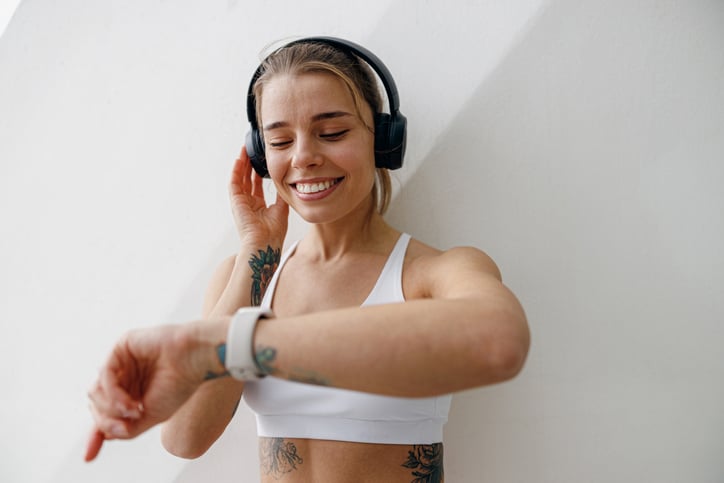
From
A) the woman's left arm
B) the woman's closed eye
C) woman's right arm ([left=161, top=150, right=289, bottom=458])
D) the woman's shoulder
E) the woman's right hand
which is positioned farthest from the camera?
the woman's right hand

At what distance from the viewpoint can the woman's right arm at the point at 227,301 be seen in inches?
49.4

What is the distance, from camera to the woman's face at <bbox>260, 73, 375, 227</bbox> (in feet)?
3.63

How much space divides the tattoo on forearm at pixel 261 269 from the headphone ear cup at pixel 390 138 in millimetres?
353

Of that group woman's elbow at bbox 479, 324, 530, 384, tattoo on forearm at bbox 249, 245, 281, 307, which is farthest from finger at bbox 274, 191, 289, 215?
woman's elbow at bbox 479, 324, 530, 384

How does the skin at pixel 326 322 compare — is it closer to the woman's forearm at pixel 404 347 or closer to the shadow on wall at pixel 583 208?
the woman's forearm at pixel 404 347

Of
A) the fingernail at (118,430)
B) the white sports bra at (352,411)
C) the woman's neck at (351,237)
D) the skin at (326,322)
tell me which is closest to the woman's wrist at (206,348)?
the skin at (326,322)

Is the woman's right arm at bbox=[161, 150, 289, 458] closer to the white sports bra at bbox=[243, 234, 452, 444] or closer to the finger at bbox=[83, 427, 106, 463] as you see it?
the white sports bra at bbox=[243, 234, 452, 444]

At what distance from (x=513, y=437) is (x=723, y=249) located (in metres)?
0.61

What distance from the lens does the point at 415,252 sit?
3.95 ft

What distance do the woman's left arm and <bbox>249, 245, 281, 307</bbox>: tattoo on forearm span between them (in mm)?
461

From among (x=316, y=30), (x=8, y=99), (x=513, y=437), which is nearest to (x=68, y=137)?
(x=8, y=99)

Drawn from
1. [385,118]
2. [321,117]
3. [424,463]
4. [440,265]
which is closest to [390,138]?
[385,118]

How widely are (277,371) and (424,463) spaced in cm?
47

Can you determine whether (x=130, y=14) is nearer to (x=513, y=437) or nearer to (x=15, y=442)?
(x=15, y=442)
